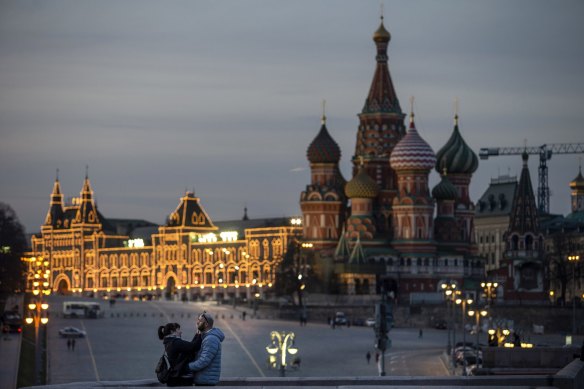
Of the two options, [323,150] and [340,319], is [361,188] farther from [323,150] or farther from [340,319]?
[340,319]

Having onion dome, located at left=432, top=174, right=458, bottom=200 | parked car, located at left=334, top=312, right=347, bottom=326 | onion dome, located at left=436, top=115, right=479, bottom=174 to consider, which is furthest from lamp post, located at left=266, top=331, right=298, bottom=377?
onion dome, located at left=436, top=115, right=479, bottom=174

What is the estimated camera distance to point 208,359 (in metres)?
21.5

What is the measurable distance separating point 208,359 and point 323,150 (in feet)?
455

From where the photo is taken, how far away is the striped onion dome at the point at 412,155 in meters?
153

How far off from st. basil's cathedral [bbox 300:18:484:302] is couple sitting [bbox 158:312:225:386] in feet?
421

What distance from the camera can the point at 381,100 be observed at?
6334 inches

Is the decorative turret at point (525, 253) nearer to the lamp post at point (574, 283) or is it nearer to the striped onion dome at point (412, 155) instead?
the lamp post at point (574, 283)

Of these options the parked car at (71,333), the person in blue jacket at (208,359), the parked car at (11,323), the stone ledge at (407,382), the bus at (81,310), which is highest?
the bus at (81,310)

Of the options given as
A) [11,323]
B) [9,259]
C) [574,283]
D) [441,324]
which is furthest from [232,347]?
[574,283]

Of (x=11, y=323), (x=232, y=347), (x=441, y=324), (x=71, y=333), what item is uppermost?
(x=441, y=324)

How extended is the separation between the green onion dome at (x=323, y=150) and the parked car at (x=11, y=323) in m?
51.9

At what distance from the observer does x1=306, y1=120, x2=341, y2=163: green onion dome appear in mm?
160000

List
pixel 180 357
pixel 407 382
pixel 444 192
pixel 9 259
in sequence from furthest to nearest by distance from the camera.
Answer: pixel 444 192 < pixel 9 259 < pixel 407 382 < pixel 180 357

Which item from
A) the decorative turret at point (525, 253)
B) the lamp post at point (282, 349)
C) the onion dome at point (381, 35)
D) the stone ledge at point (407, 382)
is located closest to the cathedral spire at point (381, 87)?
the onion dome at point (381, 35)
